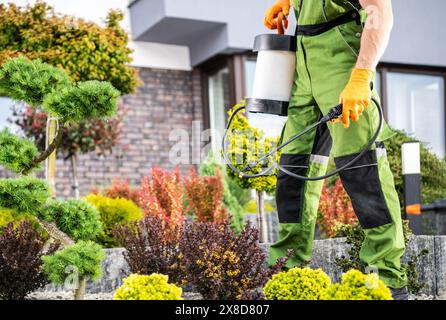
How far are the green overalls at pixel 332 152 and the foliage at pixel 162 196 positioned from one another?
1819 mm

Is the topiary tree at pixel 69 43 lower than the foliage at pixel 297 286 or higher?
higher

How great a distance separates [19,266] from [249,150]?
79.3 inches

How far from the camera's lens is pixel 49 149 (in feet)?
11.7

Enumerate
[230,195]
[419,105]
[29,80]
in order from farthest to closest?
[419,105] < [230,195] < [29,80]

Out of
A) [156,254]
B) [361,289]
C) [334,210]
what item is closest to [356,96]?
[361,289]

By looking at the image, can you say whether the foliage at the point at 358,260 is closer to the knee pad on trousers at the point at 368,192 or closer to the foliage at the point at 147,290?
the knee pad on trousers at the point at 368,192

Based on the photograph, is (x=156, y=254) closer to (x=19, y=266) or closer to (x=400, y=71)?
(x=19, y=266)

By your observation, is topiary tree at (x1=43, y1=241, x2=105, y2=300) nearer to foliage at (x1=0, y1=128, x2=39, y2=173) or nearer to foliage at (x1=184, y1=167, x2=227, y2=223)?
foliage at (x1=0, y1=128, x2=39, y2=173)

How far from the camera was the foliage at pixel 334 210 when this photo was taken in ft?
17.7

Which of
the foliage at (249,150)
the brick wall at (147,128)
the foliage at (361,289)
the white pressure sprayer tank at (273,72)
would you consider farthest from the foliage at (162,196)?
the brick wall at (147,128)

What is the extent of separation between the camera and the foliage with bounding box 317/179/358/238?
213 inches

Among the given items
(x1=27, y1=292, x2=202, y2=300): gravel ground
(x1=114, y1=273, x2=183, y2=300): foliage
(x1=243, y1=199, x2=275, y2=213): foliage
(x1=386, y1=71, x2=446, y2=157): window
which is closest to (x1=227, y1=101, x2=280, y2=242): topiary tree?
(x1=27, y1=292, x2=202, y2=300): gravel ground

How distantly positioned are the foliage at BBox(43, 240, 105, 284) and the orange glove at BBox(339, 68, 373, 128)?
4.38 ft
